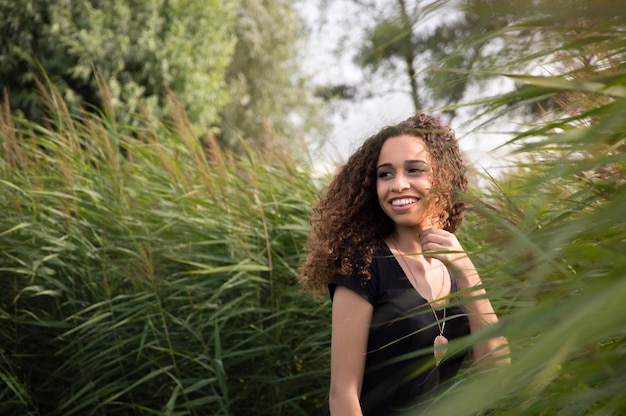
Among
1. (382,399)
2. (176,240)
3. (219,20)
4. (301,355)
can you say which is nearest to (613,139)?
(382,399)

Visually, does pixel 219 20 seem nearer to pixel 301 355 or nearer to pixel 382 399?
pixel 301 355

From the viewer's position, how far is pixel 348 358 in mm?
2225

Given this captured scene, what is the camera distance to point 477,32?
41.2 inches

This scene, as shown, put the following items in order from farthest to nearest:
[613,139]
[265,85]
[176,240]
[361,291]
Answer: [265,85]
[176,240]
[361,291]
[613,139]

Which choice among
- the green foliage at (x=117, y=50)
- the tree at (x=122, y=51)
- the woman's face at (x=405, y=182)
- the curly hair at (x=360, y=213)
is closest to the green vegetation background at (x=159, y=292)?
the curly hair at (x=360, y=213)

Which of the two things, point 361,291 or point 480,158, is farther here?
point 361,291

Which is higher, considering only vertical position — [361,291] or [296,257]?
[361,291]

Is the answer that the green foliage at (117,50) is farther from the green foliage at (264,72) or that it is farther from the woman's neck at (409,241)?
the woman's neck at (409,241)

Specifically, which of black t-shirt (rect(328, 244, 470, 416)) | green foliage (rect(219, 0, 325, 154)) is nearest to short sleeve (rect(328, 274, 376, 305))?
black t-shirt (rect(328, 244, 470, 416))

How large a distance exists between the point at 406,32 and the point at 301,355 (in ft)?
9.99

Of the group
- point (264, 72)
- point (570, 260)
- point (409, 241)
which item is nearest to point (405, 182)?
→ point (409, 241)

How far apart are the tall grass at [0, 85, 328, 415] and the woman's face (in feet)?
4.43

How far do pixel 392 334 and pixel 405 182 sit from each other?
17.2 inches

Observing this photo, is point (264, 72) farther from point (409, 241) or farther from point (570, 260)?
point (570, 260)
